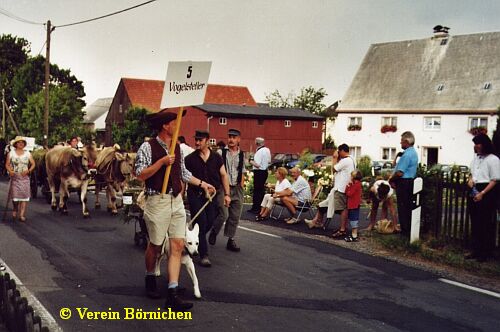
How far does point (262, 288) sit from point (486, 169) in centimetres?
471

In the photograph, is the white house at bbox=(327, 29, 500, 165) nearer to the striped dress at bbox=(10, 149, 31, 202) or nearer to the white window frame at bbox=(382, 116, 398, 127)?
the white window frame at bbox=(382, 116, 398, 127)

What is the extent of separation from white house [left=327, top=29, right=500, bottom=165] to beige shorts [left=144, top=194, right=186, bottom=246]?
4966 cm

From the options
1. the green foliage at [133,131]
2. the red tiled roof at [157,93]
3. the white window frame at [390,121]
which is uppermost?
the red tiled roof at [157,93]

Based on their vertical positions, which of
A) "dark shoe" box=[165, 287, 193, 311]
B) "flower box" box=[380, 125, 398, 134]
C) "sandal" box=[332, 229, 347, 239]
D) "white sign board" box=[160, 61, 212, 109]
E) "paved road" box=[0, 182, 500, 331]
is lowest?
"paved road" box=[0, 182, 500, 331]

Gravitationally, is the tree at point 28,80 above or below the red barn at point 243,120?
above

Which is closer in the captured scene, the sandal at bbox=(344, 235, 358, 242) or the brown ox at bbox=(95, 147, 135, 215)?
the sandal at bbox=(344, 235, 358, 242)

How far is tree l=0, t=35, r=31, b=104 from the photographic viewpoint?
75.4 metres

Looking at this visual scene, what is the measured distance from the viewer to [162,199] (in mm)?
7070

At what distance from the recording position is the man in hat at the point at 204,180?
369 inches

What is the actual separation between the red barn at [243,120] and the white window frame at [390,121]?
31.7 ft

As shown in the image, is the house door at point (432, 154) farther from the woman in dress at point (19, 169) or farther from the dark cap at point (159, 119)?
the dark cap at point (159, 119)

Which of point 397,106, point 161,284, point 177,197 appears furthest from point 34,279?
point 397,106

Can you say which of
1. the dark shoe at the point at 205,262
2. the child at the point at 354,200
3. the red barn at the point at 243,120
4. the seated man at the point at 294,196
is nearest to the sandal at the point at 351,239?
the child at the point at 354,200

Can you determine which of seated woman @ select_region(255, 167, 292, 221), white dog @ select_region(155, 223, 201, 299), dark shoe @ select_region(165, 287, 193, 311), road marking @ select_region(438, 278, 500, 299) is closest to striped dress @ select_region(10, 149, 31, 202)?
seated woman @ select_region(255, 167, 292, 221)
